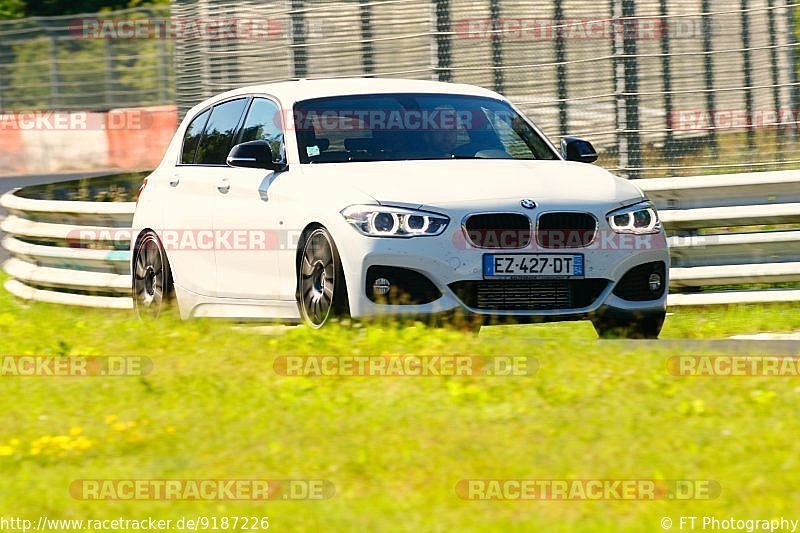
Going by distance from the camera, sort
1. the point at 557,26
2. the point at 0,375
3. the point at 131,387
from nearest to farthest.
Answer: the point at 131,387
the point at 0,375
the point at 557,26

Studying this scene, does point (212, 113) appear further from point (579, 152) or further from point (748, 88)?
point (748, 88)

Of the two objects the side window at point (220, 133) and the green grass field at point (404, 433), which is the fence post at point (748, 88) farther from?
the green grass field at point (404, 433)

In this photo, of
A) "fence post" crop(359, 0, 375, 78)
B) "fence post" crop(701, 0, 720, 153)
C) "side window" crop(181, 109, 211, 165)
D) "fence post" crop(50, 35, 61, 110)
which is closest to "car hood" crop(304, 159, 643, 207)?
"side window" crop(181, 109, 211, 165)

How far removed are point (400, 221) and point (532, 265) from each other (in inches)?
29.9

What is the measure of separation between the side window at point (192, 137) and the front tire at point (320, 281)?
93.8 inches

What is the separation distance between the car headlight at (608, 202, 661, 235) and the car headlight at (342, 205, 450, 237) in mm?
1037

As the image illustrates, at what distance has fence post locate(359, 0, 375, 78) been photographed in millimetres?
17469

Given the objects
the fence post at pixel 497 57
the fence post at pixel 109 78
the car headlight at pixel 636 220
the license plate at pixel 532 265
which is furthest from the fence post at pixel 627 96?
A: the fence post at pixel 109 78

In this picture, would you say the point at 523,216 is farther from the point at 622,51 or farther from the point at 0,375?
the point at 622,51

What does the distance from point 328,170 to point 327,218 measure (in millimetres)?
564

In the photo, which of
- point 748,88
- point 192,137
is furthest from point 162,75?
point 192,137

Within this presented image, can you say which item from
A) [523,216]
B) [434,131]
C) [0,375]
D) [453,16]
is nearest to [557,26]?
[453,16]

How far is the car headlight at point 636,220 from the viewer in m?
9.19

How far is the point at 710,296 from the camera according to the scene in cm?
1156
